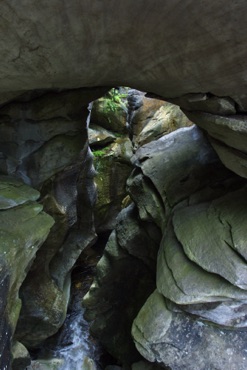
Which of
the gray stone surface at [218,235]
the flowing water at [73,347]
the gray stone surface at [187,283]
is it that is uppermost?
the gray stone surface at [218,235]

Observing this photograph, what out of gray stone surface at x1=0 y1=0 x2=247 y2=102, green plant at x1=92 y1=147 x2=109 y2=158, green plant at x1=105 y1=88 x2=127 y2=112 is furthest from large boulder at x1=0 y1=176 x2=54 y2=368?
green plant at x1=105 y1=88 x2=127 y2=112

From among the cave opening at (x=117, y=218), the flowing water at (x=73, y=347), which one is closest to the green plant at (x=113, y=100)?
the cave opening at (x=117, y=218)

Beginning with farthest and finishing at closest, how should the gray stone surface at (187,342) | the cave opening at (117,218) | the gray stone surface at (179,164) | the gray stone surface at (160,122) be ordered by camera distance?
the gray stone surface at (160,122), the gray stone surface at (179,164), the cave opening at (117,218), the gray stone surface at (187,342)

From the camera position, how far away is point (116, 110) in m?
10.3

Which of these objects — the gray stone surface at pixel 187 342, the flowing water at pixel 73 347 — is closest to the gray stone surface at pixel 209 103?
the gray stone surface at pixel 187 342

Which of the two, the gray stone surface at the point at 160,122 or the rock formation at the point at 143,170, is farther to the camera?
the gray stone surface at the point at 160,122

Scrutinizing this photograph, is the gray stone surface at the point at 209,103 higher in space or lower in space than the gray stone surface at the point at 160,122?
higher

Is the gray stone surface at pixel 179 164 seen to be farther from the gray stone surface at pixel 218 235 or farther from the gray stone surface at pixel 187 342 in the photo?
the gray stone surface at pixel 187 342

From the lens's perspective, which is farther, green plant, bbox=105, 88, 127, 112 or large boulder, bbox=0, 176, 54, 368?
green plant, bbox=105, 88, 127, 112

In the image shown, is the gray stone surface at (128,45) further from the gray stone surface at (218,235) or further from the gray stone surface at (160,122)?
the gray stone surface at (160,122)

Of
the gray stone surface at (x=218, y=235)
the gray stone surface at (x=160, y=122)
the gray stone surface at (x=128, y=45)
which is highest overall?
the gray stone surface at (x=128, y=45)

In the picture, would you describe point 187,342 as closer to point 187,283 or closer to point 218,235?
point 187,283

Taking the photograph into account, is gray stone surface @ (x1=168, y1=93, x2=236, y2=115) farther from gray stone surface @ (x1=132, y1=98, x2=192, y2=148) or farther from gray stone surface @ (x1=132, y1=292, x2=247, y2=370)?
gray stone surface @ (x1=132, y1=98, x2=192, y2=148)

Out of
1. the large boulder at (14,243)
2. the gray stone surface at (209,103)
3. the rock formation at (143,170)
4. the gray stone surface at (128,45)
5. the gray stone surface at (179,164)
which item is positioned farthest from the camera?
the gray stone surface at (179,164)
